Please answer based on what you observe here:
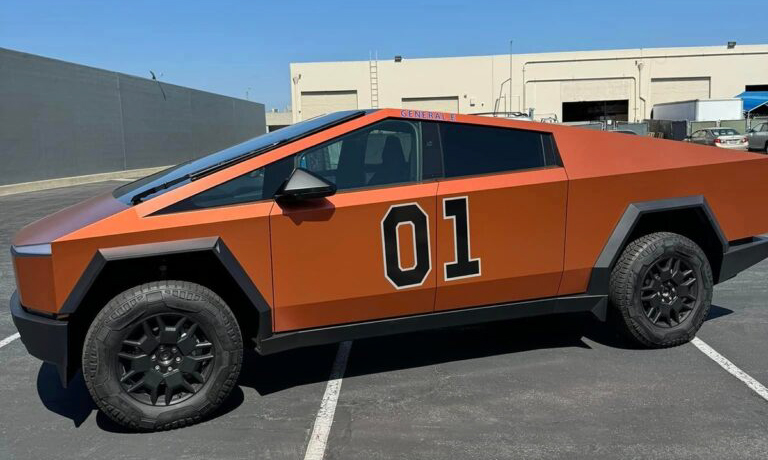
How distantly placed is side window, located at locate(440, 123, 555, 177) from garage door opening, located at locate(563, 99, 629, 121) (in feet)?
149

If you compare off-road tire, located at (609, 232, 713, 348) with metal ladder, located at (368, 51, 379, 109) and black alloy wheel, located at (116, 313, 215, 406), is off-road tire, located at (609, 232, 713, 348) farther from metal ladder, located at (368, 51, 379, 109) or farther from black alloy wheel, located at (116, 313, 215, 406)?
metal ladder, located at (368, 51, 379, 109)

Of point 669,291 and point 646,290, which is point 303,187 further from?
point 669,291

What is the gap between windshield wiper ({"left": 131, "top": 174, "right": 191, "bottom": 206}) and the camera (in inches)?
131

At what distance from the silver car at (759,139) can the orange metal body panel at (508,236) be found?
30.2m

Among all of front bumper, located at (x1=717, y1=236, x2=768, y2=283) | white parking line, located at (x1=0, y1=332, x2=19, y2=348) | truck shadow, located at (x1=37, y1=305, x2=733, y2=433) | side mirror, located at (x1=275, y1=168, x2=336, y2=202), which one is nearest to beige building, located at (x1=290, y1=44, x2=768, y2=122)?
white parking line, located at (x1=0, y1=332, x2=19, y2=348)

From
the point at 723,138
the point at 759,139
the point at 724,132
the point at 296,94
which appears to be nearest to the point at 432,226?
the point at 723,138

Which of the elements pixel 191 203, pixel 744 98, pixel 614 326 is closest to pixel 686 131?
pixel 744 98

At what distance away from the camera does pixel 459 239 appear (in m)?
3.61

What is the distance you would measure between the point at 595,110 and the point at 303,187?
4941 centimetres

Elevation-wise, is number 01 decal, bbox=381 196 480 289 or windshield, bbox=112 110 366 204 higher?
windshield, bbox=112 110 366 204

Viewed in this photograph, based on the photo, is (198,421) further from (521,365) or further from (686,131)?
(686,131)

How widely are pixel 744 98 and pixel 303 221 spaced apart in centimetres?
4508

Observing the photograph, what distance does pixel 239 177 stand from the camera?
334 cm

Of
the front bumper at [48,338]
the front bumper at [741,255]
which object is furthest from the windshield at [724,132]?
the front bumper at [48,338]
